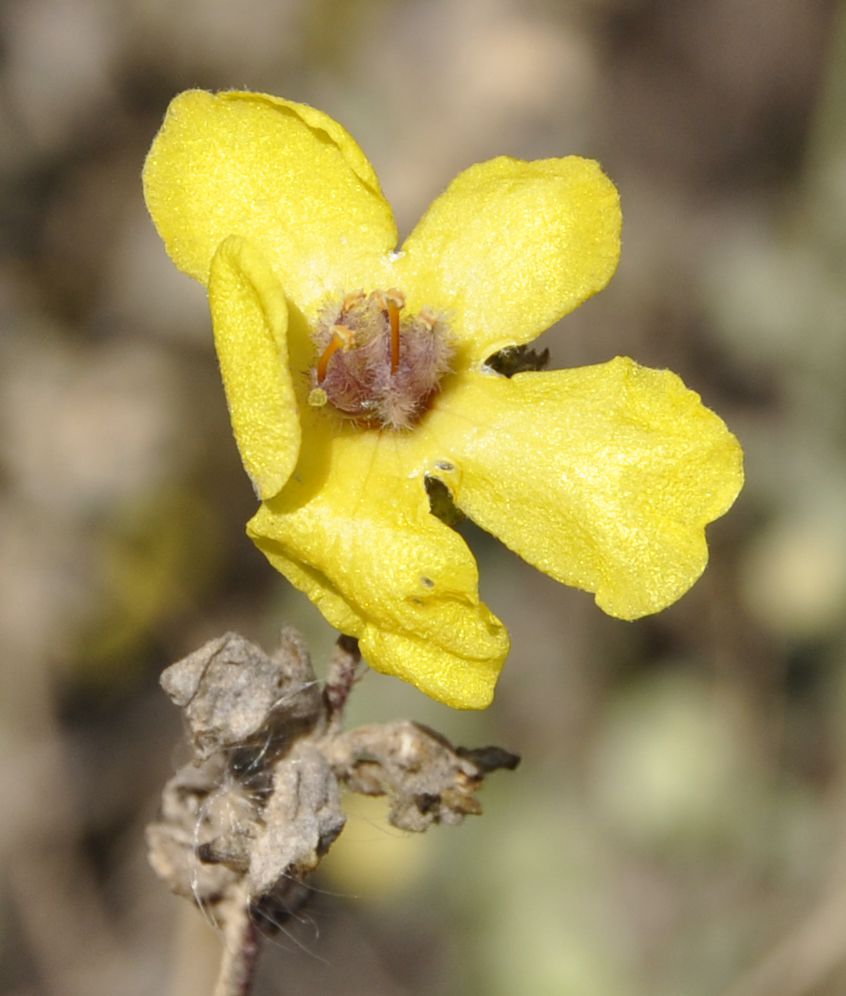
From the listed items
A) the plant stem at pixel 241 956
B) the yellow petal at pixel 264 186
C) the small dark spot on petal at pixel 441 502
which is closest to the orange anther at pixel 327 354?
the yellow petal at pixel 264 186

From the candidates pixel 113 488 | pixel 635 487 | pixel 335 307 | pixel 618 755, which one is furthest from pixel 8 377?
pixel 635 487

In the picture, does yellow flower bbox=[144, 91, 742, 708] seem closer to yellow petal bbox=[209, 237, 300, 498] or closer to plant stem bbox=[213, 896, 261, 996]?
yellow petal bbox=[209, 237, 300, 498]

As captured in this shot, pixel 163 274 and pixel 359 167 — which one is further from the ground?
pixel 359 167

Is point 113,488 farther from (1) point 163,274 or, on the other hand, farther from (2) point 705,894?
(2) point 705,894

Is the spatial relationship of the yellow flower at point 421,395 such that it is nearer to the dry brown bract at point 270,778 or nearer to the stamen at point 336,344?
the stamen at point 336,344

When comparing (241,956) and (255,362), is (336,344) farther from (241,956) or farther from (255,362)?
(241,956)

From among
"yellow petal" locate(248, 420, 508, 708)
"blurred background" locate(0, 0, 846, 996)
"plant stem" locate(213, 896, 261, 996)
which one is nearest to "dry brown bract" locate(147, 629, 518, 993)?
"plant stem" locate(213, 896, 261, 996)
